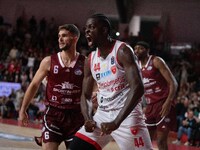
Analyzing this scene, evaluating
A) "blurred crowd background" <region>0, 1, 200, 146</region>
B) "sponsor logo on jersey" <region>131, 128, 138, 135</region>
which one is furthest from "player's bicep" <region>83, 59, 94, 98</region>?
"blurred crowd background" <region>0, 1, 200, 146</region>

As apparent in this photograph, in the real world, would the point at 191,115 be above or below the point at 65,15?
below

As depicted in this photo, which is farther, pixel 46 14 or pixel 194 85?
pixel 46 14

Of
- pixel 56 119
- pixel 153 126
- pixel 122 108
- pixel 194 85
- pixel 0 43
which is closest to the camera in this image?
pixel 122 108

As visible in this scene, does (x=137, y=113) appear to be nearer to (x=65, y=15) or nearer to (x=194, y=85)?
(x=194, y=85)

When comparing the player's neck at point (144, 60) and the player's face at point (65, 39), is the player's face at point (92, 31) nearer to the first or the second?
the player's face at point (65, 39)

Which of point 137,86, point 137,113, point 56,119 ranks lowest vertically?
point 56,119

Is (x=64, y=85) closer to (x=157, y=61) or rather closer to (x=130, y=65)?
(x=130, y=65)

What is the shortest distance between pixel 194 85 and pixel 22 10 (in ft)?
41.1

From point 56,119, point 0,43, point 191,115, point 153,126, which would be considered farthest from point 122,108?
point 0,43

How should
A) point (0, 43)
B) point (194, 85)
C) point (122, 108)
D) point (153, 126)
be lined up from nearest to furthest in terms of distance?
point (122, 108), point (153, 126), point (194, 85), point (0, 43)

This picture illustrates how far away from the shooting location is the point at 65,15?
80.5 feet

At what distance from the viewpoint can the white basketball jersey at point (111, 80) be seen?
3928mm

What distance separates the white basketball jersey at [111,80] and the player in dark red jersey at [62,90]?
106 cm

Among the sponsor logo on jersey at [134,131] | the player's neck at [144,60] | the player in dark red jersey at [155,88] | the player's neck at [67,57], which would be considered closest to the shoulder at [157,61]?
the player in dark red jersey at [155,88]
